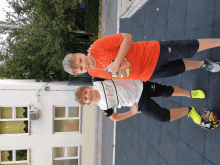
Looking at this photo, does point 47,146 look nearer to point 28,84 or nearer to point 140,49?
point 28,84

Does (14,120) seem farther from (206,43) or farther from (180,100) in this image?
(206,43)

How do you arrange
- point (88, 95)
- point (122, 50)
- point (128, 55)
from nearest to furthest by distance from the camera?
point (122, 50) < point (128, 55) < point (88, 95)

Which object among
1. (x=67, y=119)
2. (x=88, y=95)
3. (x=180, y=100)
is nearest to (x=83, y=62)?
(x=88, y=95)

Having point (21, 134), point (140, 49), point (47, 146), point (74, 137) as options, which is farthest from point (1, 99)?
point (140, 49)

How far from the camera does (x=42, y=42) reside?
7.21m

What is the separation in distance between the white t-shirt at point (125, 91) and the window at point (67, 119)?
17.6 feet

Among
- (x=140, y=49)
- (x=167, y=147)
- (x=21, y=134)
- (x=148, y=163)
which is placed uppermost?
(x=140, y=49)

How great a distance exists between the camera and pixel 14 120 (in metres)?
6.33

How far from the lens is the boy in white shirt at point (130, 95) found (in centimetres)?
203

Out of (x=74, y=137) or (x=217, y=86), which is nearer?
(x=217, y=86)

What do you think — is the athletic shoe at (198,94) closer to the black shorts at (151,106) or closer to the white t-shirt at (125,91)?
the black shorts at (151,106)

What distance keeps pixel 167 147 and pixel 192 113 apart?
3.89 ft

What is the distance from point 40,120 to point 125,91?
582 cm

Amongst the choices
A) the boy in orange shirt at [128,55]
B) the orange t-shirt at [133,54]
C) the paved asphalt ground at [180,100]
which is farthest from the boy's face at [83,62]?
the paved asphalt ground at [180,100]
